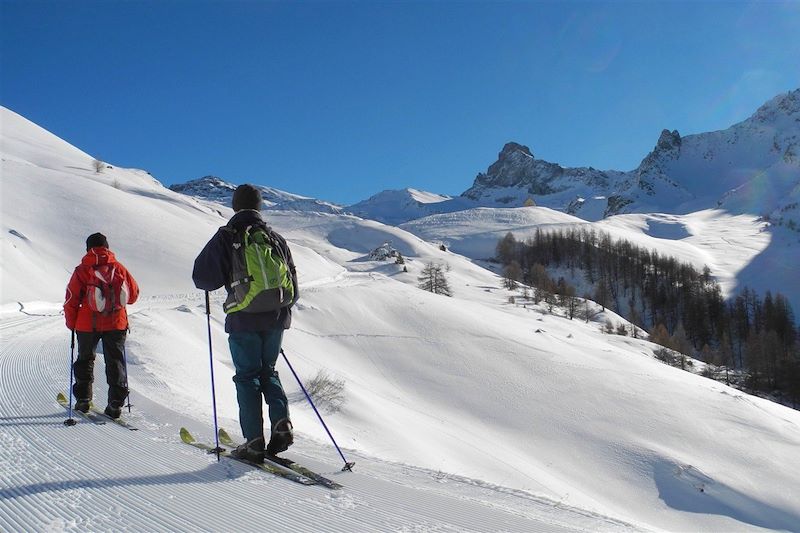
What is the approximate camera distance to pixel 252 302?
4098 millimetres

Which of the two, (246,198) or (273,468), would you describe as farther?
(246,198)

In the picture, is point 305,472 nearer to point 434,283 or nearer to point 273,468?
point 273,468

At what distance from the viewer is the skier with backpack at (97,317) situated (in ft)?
18.6

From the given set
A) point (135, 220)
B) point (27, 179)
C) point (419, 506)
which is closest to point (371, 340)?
point (419, 506)

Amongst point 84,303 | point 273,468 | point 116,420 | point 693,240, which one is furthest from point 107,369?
point 693,240

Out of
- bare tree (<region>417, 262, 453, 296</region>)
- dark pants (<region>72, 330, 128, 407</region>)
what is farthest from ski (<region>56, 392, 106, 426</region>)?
bare tree (<region>417, 262, 453, 296</region>)

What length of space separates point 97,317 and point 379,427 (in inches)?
265

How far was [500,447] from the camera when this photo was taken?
1338cm

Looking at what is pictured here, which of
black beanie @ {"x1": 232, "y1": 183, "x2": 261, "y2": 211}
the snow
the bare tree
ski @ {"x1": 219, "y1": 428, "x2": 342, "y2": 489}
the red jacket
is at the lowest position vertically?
the snow

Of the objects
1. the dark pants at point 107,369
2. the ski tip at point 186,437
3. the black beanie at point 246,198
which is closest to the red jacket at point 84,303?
the dark pants at point 107,369

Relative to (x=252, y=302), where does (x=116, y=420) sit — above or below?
below

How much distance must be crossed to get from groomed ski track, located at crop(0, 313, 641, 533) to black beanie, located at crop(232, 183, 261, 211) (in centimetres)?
223

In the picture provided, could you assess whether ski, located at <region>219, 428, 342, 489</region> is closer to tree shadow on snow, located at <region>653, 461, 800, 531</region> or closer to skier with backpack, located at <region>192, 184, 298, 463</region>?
skier with backpack, located at <region>192, 184, 298, 463</region>

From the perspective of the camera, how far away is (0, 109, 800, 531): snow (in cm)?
358
